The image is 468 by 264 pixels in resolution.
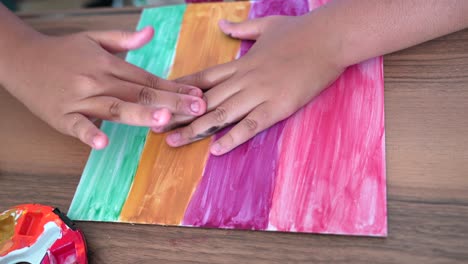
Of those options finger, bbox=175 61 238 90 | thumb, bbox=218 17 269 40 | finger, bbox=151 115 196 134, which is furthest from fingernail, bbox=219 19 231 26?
finger, bbox=151 115 196 134

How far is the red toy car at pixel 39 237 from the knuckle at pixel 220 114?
27 centimetres

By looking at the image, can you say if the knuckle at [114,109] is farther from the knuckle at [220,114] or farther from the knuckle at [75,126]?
the knuckle at [220,114]

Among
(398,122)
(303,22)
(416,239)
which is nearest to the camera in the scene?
(416,239)

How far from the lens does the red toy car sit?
575mm

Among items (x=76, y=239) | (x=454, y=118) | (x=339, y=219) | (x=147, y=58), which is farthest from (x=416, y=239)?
(x=147, y=58)

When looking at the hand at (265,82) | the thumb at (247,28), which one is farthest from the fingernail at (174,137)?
the thumb at (247,28)

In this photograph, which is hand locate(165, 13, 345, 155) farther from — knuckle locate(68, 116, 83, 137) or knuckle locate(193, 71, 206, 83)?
knuckle locate(68, 116, 83, 137)

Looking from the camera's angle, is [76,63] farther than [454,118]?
Yes

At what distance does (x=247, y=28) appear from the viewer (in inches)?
31.4

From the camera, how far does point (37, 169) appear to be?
2.37ft

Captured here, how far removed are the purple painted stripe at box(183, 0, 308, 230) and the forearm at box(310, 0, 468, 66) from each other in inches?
7.1

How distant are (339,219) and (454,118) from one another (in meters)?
0.23

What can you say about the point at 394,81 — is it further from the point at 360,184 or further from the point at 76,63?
the point at 76,63

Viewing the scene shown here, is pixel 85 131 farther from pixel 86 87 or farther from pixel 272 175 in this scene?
pixel 272 175
